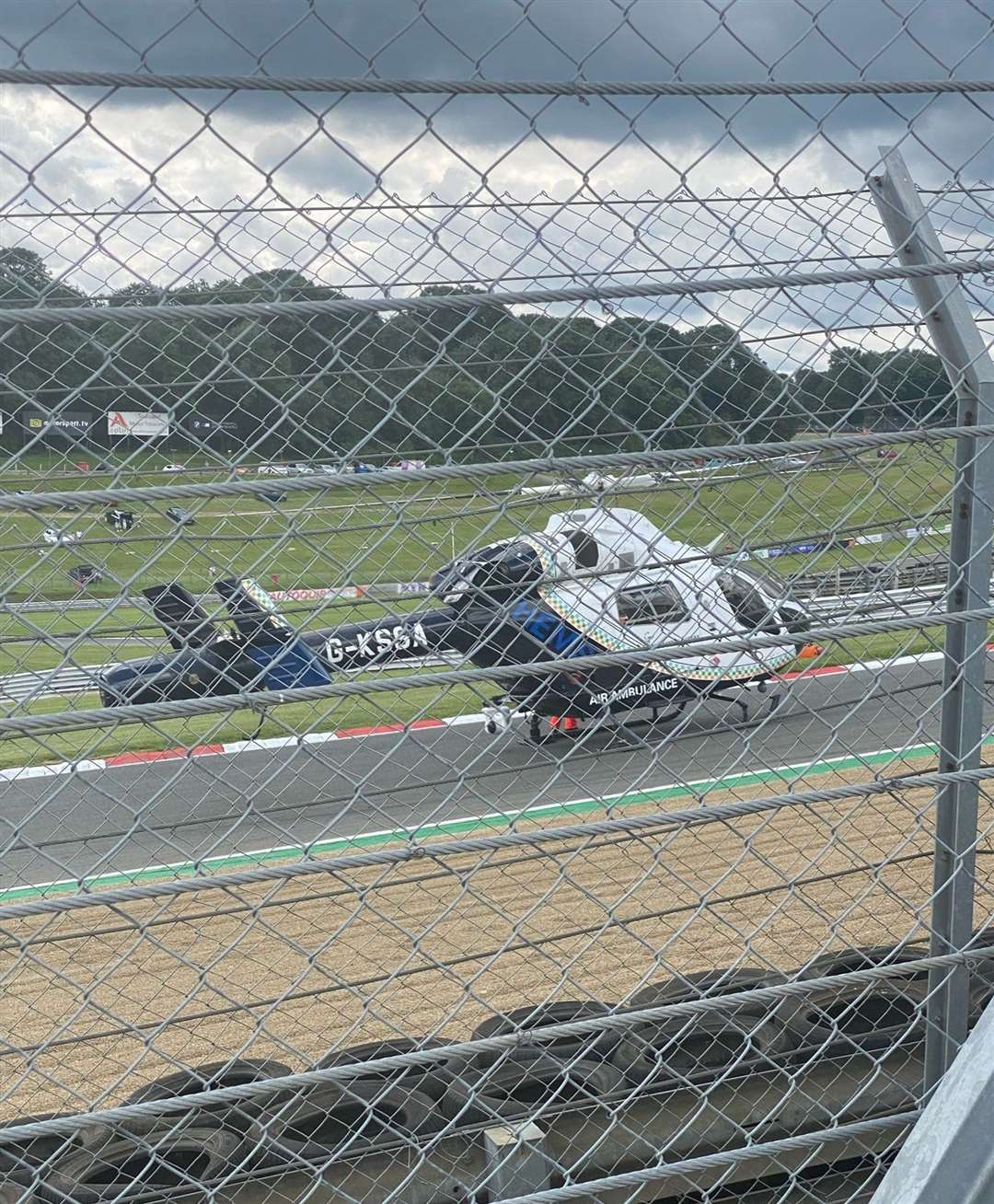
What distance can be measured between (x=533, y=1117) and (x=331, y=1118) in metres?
0.64

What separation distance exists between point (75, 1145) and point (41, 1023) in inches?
80.7

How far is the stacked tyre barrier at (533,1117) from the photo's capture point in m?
2.18

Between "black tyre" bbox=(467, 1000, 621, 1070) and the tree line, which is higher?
the tree line

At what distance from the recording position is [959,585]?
1829mm

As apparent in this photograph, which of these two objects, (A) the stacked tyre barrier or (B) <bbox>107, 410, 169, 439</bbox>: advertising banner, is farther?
(A) the stacked tyre barrier

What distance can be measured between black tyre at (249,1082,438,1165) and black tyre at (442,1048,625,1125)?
69 mm

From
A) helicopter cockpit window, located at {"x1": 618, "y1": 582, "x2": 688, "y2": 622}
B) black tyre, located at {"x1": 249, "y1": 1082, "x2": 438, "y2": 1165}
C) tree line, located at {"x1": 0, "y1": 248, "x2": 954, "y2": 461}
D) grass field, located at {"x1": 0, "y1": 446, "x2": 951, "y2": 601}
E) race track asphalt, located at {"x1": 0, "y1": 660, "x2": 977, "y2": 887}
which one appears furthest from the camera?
race track asphalt, located at {"x1": 0, "y1": 660, "x2": 977, "y2": 887}

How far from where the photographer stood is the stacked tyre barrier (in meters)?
2.18

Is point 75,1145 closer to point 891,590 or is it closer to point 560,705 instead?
point 891,590

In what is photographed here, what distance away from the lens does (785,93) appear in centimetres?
158

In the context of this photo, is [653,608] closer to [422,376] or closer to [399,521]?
[399,521]

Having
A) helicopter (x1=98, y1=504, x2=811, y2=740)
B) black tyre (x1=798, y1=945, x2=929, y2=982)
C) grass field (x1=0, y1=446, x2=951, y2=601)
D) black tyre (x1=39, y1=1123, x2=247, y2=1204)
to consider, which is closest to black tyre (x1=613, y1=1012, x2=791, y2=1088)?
black tyre (x1=798, y1=945, x2=929, y2=982)


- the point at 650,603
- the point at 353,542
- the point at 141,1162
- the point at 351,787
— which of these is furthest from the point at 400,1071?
the point at 351,787

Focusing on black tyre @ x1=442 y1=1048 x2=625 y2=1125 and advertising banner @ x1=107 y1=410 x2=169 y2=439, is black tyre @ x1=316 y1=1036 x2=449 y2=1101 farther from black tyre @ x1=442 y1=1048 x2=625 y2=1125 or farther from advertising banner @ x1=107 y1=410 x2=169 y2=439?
advertising banner @ x1=107 y1=410 x2=169 y2=439
